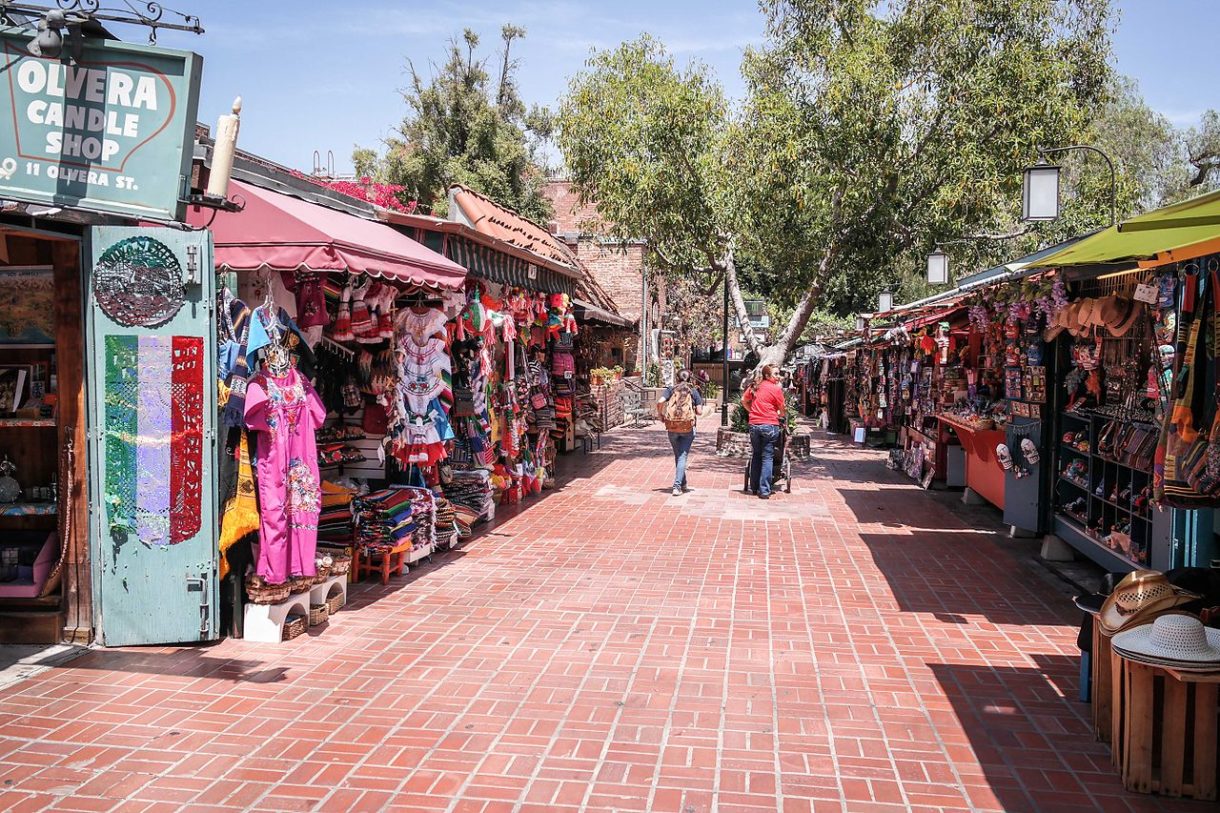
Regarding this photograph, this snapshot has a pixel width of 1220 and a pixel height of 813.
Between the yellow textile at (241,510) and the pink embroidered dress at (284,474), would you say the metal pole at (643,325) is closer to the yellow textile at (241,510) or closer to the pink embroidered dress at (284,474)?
the pink embroidered dress at (284,474)

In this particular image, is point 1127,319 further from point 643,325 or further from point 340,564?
point 643,325

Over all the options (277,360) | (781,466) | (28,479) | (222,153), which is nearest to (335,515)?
(277,360)

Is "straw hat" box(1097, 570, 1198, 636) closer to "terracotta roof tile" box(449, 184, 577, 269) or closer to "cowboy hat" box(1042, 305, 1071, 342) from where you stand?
"cowboy hat" box(1042, 305, 1071, 342)

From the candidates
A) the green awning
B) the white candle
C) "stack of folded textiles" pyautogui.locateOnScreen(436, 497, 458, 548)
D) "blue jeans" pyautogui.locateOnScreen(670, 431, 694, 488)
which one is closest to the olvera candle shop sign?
the white candle

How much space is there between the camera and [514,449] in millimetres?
10633

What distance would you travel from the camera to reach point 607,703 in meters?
4.68

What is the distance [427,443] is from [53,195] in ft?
11.5

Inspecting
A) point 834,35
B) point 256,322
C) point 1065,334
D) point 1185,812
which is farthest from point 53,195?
point 834,35

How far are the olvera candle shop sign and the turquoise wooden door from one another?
0.30 meters

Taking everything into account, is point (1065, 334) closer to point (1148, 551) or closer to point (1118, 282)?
point (1118, 282)

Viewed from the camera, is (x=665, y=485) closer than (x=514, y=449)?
No

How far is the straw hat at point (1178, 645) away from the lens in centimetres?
353

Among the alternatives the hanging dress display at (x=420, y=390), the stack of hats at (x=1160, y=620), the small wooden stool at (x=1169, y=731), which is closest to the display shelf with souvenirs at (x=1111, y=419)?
the stack of hats at (x=1160, y=620)

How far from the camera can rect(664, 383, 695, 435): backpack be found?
1170cm
